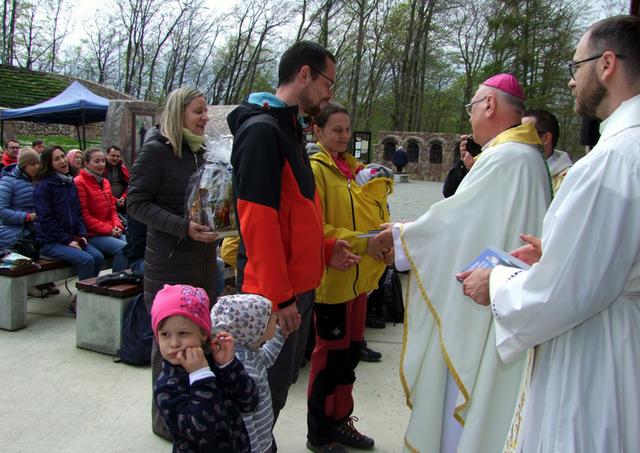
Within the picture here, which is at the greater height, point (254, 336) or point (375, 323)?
point (254, 336)

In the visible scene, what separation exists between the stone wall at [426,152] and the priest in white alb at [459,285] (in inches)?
1252

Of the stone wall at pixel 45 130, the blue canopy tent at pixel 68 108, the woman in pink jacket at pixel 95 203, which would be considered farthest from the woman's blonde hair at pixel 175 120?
the stone wall at pixel 45 130

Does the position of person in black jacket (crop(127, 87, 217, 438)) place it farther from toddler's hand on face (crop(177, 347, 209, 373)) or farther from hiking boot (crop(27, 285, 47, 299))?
hiking boot (crop(27, 285, 47, 299))

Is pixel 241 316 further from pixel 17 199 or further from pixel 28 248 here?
pixel 17 199

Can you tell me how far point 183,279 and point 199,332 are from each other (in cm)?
123

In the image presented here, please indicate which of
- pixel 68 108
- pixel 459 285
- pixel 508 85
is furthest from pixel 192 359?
pixel 68 108

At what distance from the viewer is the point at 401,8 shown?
121 ft

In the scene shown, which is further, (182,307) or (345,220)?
(345,220)

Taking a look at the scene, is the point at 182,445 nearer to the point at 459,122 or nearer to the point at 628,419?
the point at 628,419

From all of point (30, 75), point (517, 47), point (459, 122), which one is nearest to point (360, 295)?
point (30, 75)

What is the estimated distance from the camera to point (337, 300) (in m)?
2.98

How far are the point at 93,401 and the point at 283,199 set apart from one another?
234 cm

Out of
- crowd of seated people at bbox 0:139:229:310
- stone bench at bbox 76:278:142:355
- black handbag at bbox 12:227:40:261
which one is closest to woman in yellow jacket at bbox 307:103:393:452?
stone bench at bbox 76:278:142:355

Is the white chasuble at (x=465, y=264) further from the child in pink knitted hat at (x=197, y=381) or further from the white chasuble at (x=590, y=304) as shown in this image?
the child in pink knitted hat at (x=197, y=381)
